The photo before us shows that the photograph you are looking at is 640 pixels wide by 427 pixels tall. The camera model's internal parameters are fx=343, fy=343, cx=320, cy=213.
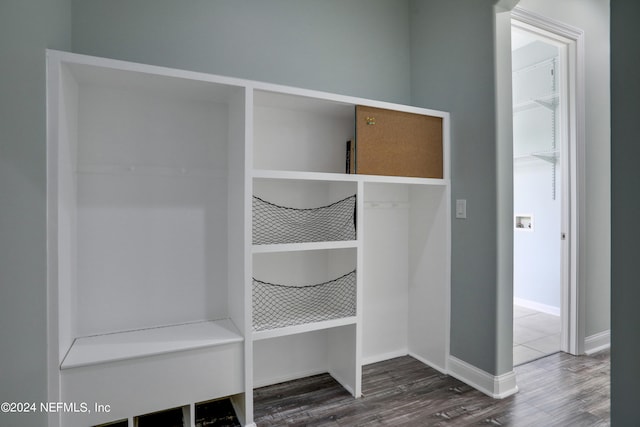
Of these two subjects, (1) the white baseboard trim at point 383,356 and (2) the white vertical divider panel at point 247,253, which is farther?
(1) the white baseboard trim at point 383,356

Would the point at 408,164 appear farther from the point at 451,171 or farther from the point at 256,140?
the point at 256,140

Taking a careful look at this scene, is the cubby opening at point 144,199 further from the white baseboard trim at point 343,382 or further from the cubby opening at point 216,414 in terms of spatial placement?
the white baseboard trim at point 343,382

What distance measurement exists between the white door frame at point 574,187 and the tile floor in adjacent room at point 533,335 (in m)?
0.21

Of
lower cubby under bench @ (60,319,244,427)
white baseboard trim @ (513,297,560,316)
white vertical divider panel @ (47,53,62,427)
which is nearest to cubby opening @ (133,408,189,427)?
lower cubby under bench @ (60,319,244,427)

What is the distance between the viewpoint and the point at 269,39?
203 cm

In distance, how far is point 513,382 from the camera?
1981 millimetres

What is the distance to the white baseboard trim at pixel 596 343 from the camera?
8.26ft

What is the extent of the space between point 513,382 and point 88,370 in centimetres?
216

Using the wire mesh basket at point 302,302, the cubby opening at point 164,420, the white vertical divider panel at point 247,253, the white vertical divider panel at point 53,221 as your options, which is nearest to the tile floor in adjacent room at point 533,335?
the wire mesh basket at point 302,302

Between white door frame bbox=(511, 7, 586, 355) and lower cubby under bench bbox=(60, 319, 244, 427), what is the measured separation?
236 centimetres

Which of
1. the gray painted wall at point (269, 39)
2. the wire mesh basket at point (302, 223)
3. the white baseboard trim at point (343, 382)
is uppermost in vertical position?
the gray painted wall at point (269, 39)
